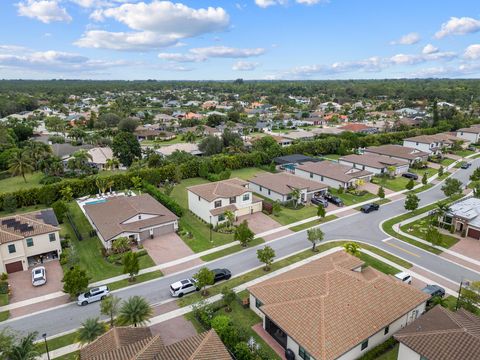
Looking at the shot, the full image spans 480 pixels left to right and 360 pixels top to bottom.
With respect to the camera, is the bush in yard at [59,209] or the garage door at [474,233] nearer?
the garage door at [474,233]

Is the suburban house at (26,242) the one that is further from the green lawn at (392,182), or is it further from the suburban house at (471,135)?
the suburban house at (471,135)

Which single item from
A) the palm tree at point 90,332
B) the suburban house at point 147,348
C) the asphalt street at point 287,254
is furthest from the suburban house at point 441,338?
the palm tree at point 90,332

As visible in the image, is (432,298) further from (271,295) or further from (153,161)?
(153,161)

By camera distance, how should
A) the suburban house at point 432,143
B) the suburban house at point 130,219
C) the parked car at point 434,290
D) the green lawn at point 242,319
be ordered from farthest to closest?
the suburban house at point 432,143 < the suburban house at point 130,219 < the parked car at point 434,290 < the green lawn at point 242,319

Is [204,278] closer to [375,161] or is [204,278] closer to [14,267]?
[14,267]

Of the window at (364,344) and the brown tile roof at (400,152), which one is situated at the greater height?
the brown tile roof at (400,152)

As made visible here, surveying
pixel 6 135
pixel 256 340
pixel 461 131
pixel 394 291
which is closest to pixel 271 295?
pixel 256 340

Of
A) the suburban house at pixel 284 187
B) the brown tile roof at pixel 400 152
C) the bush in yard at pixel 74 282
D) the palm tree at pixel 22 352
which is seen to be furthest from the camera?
the brown tile roof at pixel 400 152

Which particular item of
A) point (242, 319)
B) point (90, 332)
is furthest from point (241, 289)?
point (90, 332)
